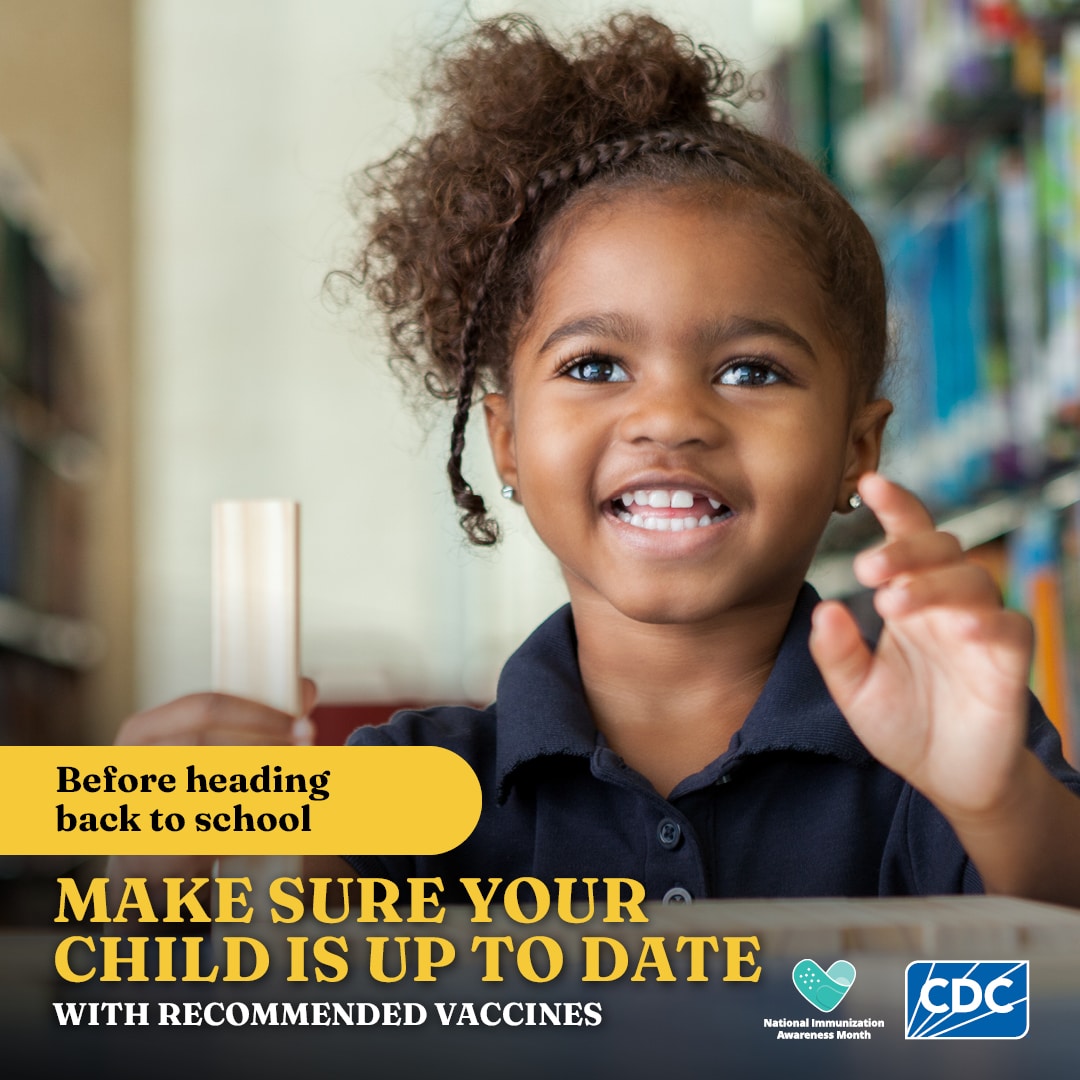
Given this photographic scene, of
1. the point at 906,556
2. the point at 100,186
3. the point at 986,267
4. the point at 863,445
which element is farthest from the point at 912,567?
the point at 100,186

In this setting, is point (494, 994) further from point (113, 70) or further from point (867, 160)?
point (113, 70)

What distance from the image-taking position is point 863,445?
0.91 m

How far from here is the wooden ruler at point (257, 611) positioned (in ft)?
1.32

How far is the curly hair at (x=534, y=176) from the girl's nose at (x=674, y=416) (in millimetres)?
143

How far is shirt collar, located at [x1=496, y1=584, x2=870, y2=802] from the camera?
2.45ft

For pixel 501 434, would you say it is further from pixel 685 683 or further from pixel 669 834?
pixel 669 834

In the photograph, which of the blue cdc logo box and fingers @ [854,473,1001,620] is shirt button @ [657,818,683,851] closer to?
fingers @ [854,473,1001,620]

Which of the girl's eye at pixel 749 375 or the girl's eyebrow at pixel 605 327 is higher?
the girl's eyebrow at pixel 605 327

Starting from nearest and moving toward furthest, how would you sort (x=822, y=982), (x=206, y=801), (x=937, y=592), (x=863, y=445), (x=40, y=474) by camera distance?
(x=822, y=982) → (x=206, y=801) → (x=937, y=592) → (x=863, y=445) → (x=40, y=474)

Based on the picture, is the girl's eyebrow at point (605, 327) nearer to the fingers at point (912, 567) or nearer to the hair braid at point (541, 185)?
the hair braid at point (541, 185)

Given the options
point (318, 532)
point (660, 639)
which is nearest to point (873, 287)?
point (660, 639)

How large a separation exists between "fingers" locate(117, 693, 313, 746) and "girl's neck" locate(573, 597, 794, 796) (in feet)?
1.15

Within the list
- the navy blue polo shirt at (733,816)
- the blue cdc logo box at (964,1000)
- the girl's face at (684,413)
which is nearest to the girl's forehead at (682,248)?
the girl's face at (684,413)

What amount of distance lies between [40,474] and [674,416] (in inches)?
95.8
